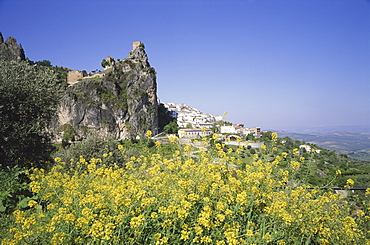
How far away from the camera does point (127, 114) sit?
86812 millimetres

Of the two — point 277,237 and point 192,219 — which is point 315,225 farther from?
point 192,219

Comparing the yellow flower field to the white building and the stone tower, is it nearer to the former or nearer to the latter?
the white building

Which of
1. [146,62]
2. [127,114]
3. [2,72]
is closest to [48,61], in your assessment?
[146,62]

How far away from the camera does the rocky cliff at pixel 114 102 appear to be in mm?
79312

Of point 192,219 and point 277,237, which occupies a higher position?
point 192,219

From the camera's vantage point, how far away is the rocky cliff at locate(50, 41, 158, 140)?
79312 mm

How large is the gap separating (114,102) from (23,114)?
79.7 metres

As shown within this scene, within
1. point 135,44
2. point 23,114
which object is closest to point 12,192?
point 23,114

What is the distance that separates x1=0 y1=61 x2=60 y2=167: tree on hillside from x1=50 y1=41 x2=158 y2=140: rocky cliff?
64.4 m

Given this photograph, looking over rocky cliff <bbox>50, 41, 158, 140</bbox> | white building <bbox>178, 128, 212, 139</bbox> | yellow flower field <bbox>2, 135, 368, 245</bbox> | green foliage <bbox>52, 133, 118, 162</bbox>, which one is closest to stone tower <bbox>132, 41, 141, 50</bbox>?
rocky cliff <bbox>50, 41, 158, 140</bbox>

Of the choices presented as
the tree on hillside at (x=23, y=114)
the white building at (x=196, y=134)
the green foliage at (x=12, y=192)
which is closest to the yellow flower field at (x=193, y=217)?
the green foliage at (x=12, y=192)

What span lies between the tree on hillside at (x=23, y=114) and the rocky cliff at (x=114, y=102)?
211ft

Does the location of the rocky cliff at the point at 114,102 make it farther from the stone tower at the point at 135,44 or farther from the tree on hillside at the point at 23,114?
the tree on hillside at the point at 23,114

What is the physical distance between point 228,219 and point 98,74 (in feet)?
322
